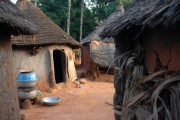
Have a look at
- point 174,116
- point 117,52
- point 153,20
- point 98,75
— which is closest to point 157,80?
point 174,116

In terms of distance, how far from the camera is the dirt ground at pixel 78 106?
790 cm

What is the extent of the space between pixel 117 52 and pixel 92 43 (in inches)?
398

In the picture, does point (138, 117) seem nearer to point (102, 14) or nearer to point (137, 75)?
point (137, 75)

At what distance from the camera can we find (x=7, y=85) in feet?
20.1

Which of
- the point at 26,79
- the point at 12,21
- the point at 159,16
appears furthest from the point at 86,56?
the point at 159,16

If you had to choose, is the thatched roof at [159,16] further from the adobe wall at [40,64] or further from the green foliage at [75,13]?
the green foliage at [75,13]

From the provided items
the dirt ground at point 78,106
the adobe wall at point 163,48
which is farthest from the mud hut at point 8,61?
the adobe wall at point 163,48

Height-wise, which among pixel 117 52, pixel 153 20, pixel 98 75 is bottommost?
pixel 98 75

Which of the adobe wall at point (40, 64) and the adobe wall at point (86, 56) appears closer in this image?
the adobe wall at point (40, 64)

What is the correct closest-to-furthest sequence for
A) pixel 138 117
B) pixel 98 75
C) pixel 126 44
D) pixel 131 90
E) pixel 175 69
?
pixel 175 69 < pixel 138 117 < pixel 131 90 < pixel 126 44 < pixel 98 75

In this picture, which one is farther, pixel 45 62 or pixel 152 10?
pixel 45 62

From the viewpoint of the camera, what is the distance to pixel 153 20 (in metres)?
3.42

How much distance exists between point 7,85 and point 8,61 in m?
0.59

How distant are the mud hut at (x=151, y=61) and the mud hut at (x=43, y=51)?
6648 millimetres
